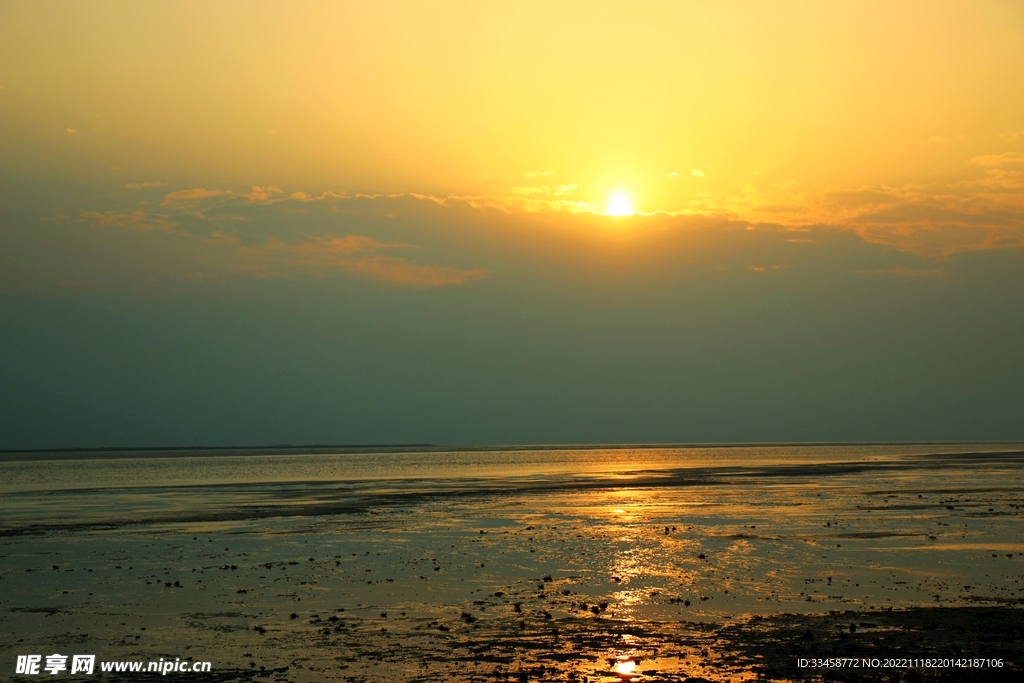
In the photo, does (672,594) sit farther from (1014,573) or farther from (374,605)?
(1014,573)

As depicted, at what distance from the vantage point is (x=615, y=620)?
22703 millimetres

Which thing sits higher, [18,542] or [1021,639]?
[18,542]

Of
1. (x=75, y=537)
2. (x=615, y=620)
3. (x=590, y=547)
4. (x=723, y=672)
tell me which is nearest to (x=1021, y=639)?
(x=723, y=672)

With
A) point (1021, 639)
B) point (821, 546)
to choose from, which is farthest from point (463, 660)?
point (821, 546)

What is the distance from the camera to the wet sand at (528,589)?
19094 millimetres

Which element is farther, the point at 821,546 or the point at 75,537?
the point at 75,537

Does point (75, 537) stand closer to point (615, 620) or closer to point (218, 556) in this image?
point (218, 556)

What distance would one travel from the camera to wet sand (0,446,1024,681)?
1909 cm

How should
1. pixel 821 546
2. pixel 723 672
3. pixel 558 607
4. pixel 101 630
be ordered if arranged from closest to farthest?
pixel 723 672, pixel 101 630, pixel 558 607, pixel 821 546

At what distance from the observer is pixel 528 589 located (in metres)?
27.5

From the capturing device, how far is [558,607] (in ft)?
80.5

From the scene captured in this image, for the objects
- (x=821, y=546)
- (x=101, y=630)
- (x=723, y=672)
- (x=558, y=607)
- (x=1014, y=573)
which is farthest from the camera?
(x=821, y=546)

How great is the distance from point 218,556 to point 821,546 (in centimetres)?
2426

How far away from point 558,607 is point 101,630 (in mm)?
11896
